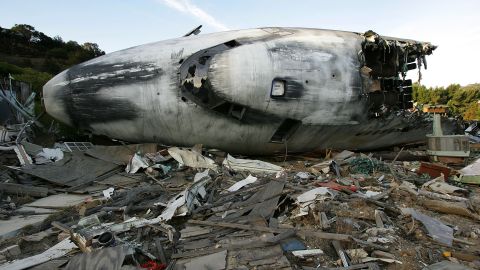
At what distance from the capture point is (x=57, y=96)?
11875mm

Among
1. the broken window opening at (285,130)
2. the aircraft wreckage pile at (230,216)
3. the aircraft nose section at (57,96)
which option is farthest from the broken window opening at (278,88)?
the aircraft nose section at (57,96)

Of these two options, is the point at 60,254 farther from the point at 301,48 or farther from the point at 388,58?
the point at 388,58

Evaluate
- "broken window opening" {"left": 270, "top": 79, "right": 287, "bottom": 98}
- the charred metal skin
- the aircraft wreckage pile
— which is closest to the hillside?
the charred metal skin

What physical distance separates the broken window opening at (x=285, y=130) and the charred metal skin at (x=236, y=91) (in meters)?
0.03

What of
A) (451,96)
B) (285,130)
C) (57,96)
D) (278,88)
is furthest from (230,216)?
(451,96)

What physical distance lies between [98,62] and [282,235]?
8.75 m

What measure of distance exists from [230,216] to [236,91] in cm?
441

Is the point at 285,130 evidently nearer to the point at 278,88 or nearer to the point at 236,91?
the point at 278,88

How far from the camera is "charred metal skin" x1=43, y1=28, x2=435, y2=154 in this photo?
1070 centimetres

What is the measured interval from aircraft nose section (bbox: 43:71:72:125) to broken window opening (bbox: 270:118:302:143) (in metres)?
6.85

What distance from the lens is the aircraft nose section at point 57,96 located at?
38.5 feet

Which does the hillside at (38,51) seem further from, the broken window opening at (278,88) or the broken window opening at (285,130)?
the broken window opening at (278,88)

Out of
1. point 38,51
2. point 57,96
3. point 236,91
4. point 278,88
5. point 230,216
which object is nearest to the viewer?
point 230,216

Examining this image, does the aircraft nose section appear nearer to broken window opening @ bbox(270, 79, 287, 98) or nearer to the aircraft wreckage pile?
the aircraft wreckage pile
